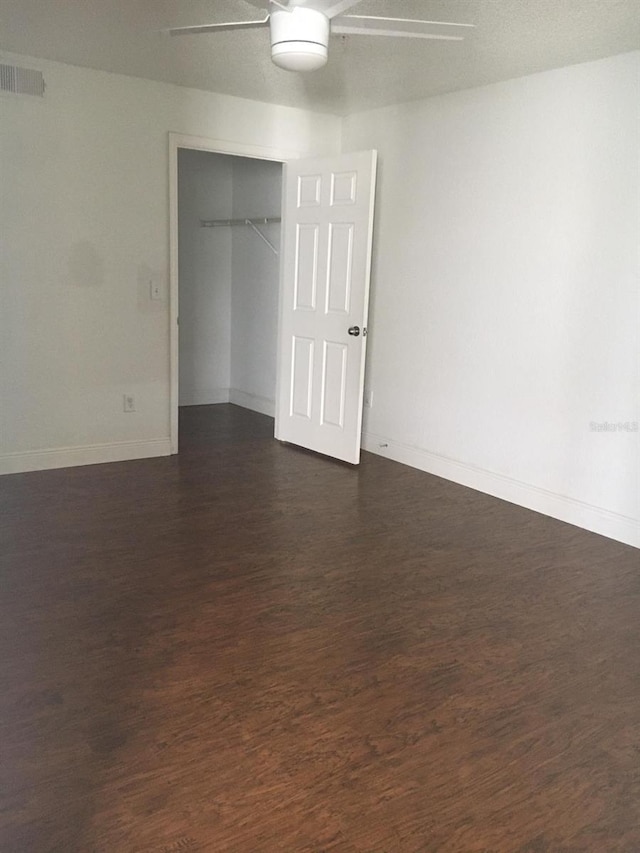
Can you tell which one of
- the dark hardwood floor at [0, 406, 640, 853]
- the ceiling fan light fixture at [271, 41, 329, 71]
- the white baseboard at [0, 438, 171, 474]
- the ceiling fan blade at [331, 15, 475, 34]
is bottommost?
the dark hardwood floor at [0, 406, 640, 853]

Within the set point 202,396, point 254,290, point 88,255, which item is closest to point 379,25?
point 88,255

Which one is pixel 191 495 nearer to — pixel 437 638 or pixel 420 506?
pixel 420 506

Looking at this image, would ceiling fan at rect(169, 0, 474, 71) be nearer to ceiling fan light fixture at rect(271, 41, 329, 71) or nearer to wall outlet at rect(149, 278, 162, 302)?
ceiling fan light fixture at rect(271, 41, 329, 71)

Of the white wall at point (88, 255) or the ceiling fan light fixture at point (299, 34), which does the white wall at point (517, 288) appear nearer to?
the white wall at point (88, 255)

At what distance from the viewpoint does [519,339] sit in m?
4.26

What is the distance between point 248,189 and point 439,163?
2494 millimetres

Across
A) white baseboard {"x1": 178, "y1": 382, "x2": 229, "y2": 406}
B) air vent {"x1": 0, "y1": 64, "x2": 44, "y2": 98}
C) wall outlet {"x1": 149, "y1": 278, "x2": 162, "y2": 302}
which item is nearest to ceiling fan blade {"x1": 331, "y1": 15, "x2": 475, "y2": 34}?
air vent {"x1": 0, "y1": 64, "x2": 44, "y2": 98}

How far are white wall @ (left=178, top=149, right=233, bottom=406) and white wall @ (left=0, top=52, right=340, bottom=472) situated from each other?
68.5 inches

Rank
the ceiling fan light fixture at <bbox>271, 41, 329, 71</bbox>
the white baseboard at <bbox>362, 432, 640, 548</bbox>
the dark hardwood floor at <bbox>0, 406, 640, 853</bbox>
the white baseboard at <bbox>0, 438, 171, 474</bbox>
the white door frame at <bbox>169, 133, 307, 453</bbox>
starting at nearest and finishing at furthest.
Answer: the dark hardwood floor at <bbox>0, 406, 640, 853</bbox>
the ceiling fan light fixture at <bbox>271, 41, 329, 71</bbox>
the white baseboard at <bbox>362, 432, 640, 548</bbox>
the white baseboard at <bbox>0, 438, 171, 474</bbox>
the white door frame at <bbox>169, 133, 307, 453</bbox>

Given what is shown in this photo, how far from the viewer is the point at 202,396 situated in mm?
7055

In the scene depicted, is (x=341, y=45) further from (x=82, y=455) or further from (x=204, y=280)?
(x=204, y=280)

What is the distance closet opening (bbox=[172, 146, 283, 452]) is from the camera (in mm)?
6508

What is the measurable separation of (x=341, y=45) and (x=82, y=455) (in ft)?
9.92

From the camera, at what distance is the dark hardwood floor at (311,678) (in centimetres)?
185
